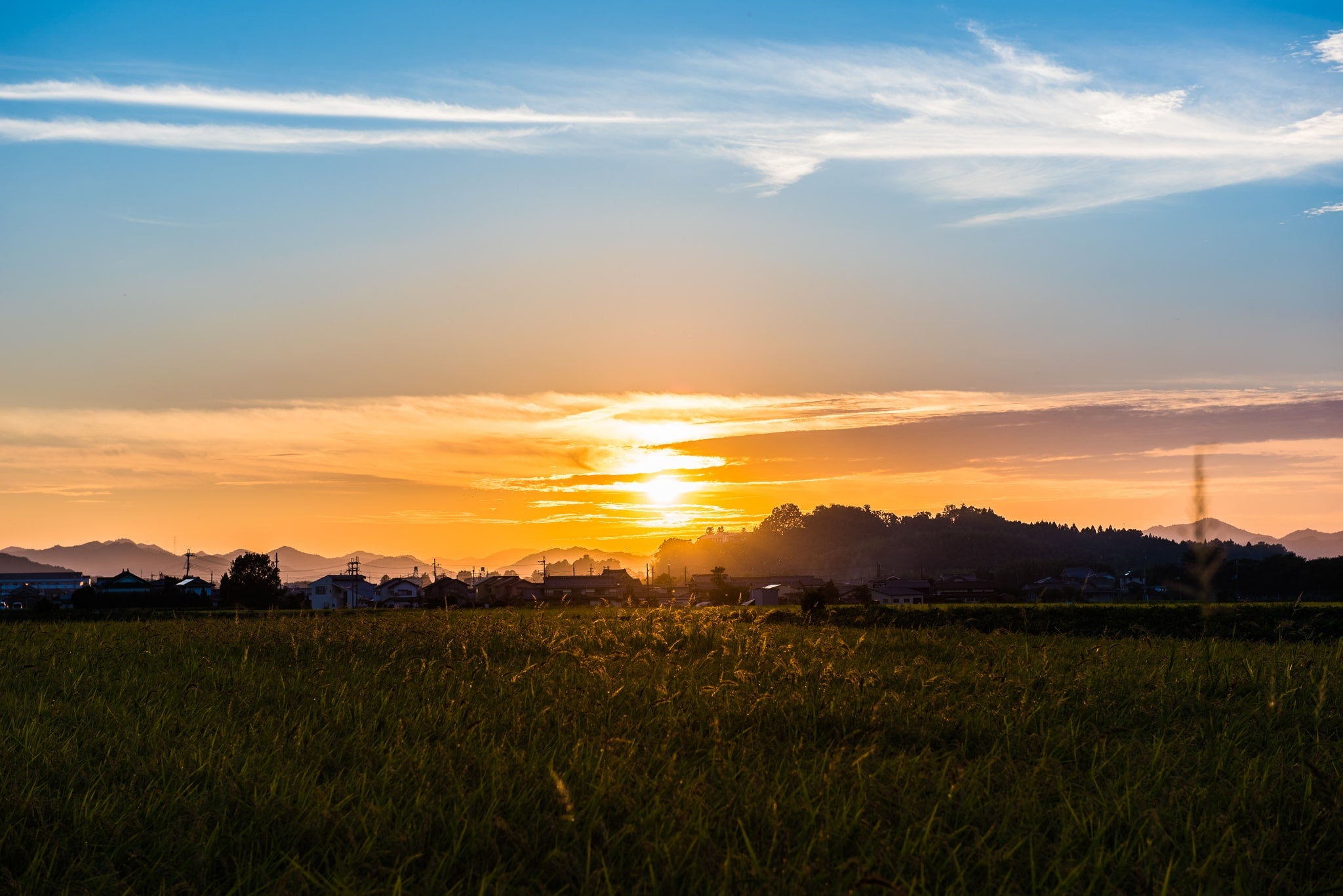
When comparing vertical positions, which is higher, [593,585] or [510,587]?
[510,587]

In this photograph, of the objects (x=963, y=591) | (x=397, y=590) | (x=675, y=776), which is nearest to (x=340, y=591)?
(x=397, y=590)

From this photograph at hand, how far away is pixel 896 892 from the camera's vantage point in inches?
105

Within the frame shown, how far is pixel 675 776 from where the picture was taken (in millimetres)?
4641

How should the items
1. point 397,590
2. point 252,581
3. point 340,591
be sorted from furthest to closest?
point 397,590
point 340,591
point 252,581

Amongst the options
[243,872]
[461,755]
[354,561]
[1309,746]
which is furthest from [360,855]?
[354,561]

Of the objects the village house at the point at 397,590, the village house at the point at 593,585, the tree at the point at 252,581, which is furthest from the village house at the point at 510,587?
the tree at the point at 252,581

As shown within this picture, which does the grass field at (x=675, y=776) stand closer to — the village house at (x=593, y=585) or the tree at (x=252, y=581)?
the tree at (x=252, y=581)

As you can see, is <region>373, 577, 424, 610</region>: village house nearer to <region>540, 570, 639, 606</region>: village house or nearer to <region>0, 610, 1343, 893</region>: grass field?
<region>540, 570, 639, 606</region>: village house

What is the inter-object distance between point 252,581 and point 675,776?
63.7 metres

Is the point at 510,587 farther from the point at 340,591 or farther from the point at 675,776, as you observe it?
the point at 675,776

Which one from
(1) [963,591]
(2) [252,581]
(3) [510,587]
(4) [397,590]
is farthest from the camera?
(4) [397,590]

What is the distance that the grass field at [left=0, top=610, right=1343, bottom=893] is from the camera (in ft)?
11.5

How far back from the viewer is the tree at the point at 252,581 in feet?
193

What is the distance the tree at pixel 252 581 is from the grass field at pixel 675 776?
179 feet
